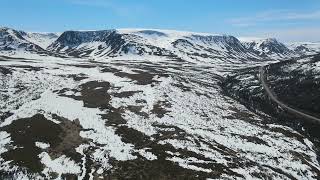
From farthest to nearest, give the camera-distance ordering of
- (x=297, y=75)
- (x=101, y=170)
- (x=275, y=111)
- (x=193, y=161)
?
(x=297, y=75) → (x=275, y=111) → (x=193, y=161) → (x=101, y=170)

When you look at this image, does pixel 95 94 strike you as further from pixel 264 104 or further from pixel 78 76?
pixel 264 104

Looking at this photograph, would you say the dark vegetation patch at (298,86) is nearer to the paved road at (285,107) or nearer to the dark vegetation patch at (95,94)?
the paved road at (285,107)

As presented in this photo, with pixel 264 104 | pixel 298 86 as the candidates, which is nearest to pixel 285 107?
pixel 264 104

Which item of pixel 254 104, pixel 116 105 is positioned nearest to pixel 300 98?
pixel 254 104

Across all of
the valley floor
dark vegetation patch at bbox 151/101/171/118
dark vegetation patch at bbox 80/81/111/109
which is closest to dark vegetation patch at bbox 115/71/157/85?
the valley floor

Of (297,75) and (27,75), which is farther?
(297,75)

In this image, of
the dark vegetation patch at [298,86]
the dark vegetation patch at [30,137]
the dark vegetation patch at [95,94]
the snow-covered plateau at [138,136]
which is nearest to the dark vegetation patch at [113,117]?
the snow-covered plateau at [138,136]

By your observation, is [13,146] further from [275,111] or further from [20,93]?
[275,111]

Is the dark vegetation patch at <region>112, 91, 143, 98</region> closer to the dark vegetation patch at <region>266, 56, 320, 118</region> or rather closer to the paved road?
the paved road
